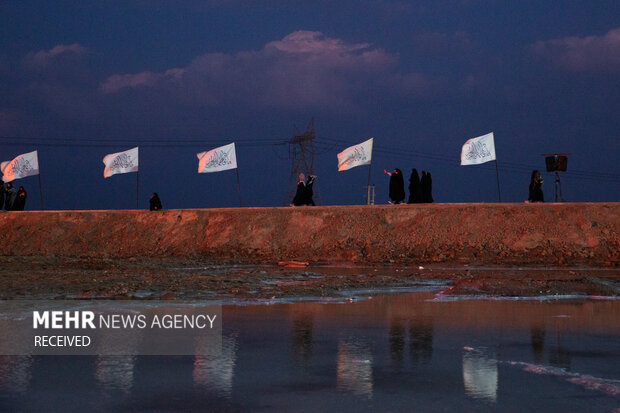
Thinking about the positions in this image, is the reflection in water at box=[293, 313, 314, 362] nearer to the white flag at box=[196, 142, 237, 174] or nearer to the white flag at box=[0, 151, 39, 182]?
the white flag at box=[196, 142, 237, 174]

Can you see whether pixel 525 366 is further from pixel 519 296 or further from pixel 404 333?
pixel 519 296

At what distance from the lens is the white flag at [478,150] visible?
28406mm

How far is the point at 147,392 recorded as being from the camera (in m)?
5.87

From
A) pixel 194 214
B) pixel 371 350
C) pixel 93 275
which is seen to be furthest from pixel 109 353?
pixel 194 214

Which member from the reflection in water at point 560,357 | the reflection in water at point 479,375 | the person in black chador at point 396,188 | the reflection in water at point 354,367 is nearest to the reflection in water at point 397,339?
the reflection in water at point 354,367

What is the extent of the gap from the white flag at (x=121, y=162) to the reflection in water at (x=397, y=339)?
26.1 metres

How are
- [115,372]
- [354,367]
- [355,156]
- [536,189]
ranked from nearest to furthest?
[115,372] < [354,367] < [536,189] < [355,156]

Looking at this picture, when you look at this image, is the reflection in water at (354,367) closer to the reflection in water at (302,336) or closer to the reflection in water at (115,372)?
the reflection in water at (302,336)

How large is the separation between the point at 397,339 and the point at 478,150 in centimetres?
2130

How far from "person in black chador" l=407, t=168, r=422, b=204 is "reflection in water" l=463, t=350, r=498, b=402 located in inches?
830

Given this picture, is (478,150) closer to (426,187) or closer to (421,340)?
(426,187)

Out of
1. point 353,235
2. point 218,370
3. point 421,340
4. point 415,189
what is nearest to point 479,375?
point 421,340

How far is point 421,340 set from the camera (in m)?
8.33

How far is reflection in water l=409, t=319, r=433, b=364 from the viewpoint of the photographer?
7.36m
